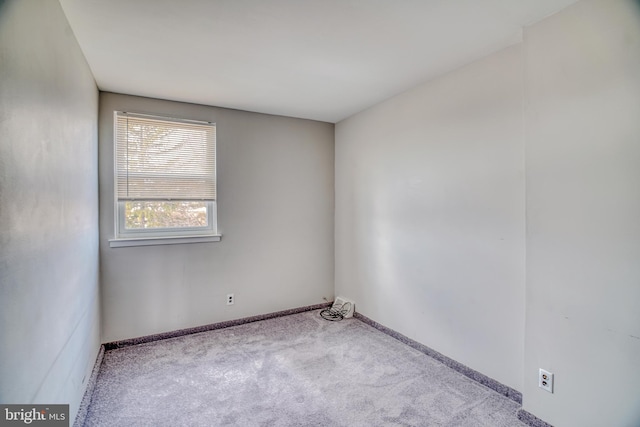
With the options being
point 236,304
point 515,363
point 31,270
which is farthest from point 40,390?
point 515,363

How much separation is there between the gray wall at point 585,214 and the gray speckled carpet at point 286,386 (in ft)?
1.65

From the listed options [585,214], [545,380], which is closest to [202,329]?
[545,380]

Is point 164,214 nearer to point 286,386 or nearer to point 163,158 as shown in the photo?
point 163,158

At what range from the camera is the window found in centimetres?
288

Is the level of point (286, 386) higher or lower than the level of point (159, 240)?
lower

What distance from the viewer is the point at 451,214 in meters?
2.46

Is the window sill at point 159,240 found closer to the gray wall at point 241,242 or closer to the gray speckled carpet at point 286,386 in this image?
the gray wall at point 241,242

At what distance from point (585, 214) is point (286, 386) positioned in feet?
7.00

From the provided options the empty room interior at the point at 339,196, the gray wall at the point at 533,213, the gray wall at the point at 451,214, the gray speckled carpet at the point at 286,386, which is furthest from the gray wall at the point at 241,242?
the gray wall at the point at 533,213

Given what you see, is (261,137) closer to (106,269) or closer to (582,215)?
(106,269)

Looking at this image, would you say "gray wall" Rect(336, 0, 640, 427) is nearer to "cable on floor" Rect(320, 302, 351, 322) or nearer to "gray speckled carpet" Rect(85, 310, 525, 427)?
"gray speckled carpet" Rect(85, 310, 525, 427)

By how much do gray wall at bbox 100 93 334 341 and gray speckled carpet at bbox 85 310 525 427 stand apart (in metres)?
0.35

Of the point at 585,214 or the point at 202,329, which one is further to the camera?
the point at 202,329

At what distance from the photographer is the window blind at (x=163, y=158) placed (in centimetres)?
287
